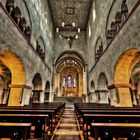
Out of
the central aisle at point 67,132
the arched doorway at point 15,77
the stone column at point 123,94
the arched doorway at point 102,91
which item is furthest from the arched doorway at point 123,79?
the arched doorway at point 15,77

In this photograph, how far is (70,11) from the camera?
51.6ft

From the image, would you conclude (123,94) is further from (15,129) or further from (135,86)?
(135,86)

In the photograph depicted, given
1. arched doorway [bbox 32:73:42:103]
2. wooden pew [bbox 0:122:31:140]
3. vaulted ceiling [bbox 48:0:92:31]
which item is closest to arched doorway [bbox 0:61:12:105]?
arched doorway [bbox 32:73:42:103]

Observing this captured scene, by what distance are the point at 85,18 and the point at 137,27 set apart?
13.5 meters

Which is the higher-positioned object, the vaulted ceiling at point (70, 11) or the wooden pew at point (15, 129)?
the vaulted ceiling at point (70, 11)

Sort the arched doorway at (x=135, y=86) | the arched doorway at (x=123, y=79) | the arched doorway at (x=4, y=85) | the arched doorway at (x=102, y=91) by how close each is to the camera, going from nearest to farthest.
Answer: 1. the arched doorway at (x=123, y=79)
2. the arched doorway at (x=102, y=91)
3. the arched doorway at (x=4, y=85)
4. the arched doorway at (x=135, y=86)

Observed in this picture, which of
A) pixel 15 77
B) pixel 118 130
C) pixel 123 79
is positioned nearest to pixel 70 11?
pixel 15 77

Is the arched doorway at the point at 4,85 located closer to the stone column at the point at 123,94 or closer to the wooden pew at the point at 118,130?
the stone column at the point at 123,94

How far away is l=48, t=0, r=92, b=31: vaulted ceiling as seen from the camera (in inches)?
572

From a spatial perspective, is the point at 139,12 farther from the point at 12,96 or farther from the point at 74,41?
the point at 74,41

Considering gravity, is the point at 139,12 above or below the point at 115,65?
above

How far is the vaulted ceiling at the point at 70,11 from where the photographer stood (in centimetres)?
1454

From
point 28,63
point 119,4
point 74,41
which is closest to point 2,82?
point 28,63

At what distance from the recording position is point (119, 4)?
6.99 meters
